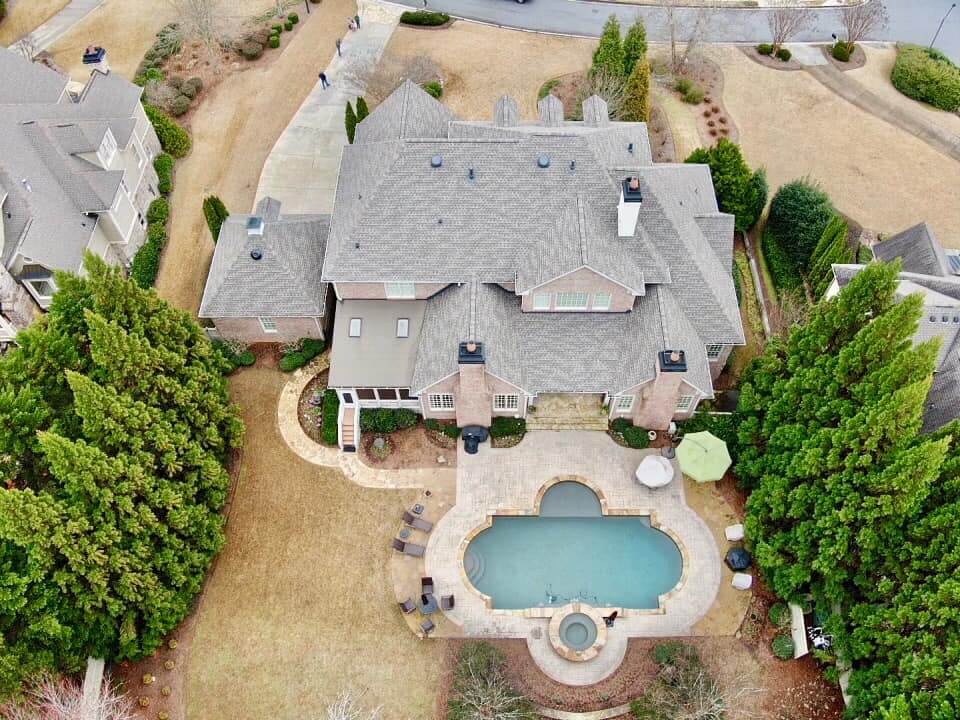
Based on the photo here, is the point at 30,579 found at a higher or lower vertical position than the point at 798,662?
higher

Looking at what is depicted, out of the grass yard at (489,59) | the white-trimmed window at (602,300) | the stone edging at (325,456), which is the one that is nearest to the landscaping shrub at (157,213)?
the stone edging at (325,456)

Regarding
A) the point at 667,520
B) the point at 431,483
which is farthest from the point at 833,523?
the point at 431,483

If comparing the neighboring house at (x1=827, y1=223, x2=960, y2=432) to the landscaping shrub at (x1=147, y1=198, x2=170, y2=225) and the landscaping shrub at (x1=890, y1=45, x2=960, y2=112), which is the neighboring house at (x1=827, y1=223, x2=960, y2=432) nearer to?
the landscaping shrub at (x1=890, y1=45, x2=960, y2=112)

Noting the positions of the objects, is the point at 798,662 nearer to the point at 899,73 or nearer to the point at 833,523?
the point at 833,523

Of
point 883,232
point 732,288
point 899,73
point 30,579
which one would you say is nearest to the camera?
point 30,579

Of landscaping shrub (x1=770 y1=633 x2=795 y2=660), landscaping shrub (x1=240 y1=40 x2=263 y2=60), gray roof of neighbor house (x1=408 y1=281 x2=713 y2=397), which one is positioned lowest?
landscaping shrub (x1=770 y1=633 x2=795 y2=660)

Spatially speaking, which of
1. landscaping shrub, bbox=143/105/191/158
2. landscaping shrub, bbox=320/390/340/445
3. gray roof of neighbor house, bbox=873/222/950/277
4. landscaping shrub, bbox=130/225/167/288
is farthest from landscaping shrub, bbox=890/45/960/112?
landscaping shrub, bbox=130/225/167/288

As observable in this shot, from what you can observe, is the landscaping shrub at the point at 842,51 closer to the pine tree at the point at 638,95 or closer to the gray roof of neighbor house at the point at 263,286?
the pine tree at the point at 638,95
